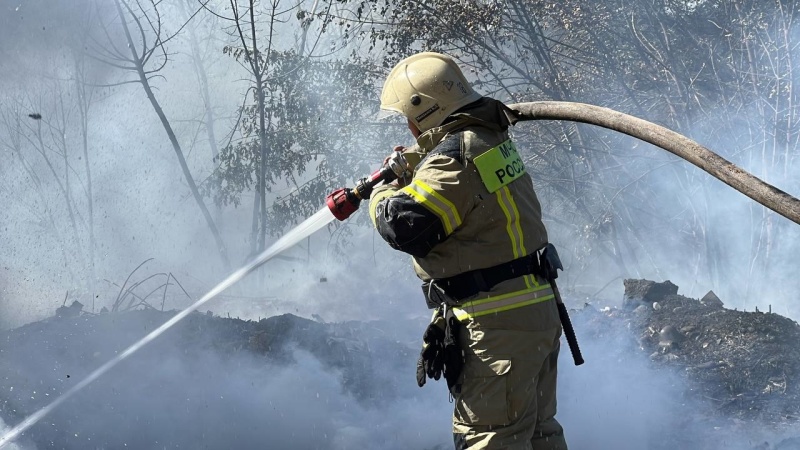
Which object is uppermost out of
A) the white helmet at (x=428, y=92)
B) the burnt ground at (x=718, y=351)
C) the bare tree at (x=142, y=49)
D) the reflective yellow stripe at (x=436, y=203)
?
the bare tree at (x=142, y=49)

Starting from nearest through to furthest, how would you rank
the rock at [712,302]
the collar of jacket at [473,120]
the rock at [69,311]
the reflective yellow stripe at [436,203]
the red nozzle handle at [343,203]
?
the reflective yellow stripe at [436,203], the collar of jacket at [473,120], the red nozzle handle at [343,203], the rock at [712,302], the rock at [69,311]

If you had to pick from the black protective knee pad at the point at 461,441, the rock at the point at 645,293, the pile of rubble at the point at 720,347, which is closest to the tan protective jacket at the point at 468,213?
the black protective knee pad at the point at 461,441

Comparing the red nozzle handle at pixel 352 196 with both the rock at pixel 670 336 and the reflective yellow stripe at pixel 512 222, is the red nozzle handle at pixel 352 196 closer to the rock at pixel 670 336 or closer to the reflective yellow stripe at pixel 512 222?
the reflective yellow stripe at pixel 512 222

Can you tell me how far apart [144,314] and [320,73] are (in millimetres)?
4346

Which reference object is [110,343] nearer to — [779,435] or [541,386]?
[541,386]

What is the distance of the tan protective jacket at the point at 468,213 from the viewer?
9.71 ft

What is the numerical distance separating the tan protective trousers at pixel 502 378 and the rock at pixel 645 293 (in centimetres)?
466

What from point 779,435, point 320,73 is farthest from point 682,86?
point 779,435

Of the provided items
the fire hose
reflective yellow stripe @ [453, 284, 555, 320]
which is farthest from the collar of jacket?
reflective yellow stripe @ [453, 284, 555, 320]

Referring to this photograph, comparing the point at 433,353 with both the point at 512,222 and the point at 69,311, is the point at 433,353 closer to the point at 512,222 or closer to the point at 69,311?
the point at 512,222

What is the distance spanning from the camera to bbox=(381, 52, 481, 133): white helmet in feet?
10.6

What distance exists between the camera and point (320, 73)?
1045 cm

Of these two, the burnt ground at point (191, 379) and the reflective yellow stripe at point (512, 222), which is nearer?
the reflective yellow stripe at point (512, 222)

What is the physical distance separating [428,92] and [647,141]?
0.83 meters
